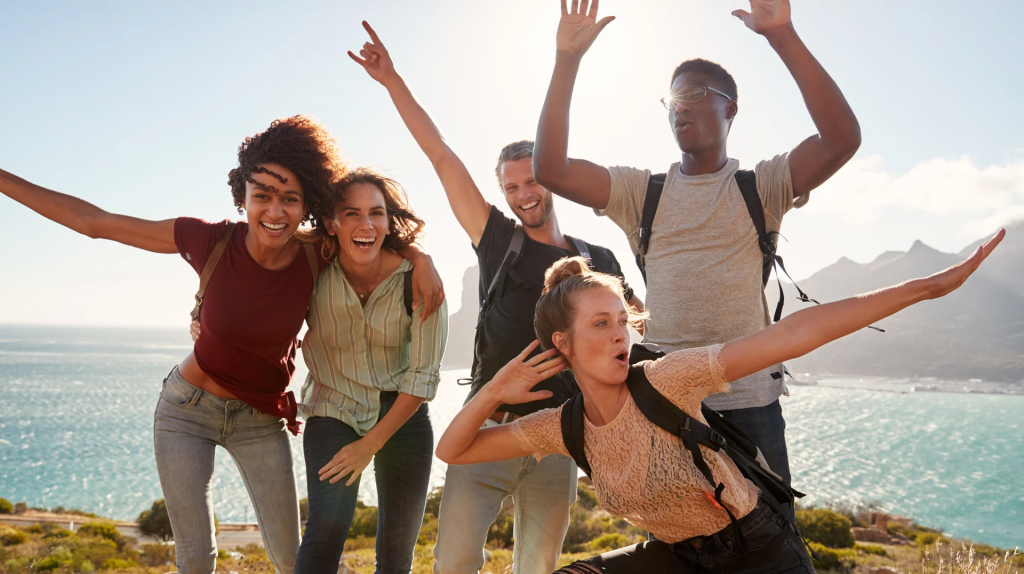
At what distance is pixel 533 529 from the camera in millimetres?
3646

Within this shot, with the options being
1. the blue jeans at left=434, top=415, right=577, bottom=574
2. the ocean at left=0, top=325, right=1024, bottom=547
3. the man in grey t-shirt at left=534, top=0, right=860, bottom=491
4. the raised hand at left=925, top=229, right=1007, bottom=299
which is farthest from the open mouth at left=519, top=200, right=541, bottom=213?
the ocean at left=0, top=325, right=1024, bottom=547

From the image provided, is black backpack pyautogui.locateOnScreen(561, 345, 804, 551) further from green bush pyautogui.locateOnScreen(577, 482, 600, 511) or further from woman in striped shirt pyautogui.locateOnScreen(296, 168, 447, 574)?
green bush pyautogui.locateOnScreen(577, 482, 600, 511)

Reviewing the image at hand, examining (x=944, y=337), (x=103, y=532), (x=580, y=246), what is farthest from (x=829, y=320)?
(x=944, y=337)

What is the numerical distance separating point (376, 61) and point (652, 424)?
283cm

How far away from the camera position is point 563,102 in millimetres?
2969

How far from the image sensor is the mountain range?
140 metres

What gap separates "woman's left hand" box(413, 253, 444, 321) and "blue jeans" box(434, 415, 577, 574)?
37.1 inches

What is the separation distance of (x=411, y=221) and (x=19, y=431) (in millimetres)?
114707

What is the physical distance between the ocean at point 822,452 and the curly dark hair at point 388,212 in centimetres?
4129

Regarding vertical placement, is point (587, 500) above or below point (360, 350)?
below

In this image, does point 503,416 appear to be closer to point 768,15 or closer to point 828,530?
point 768,15

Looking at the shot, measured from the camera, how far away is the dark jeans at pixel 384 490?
3.34 m

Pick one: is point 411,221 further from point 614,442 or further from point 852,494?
point 852,494

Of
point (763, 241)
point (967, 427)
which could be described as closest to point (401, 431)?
point (763, 241)
